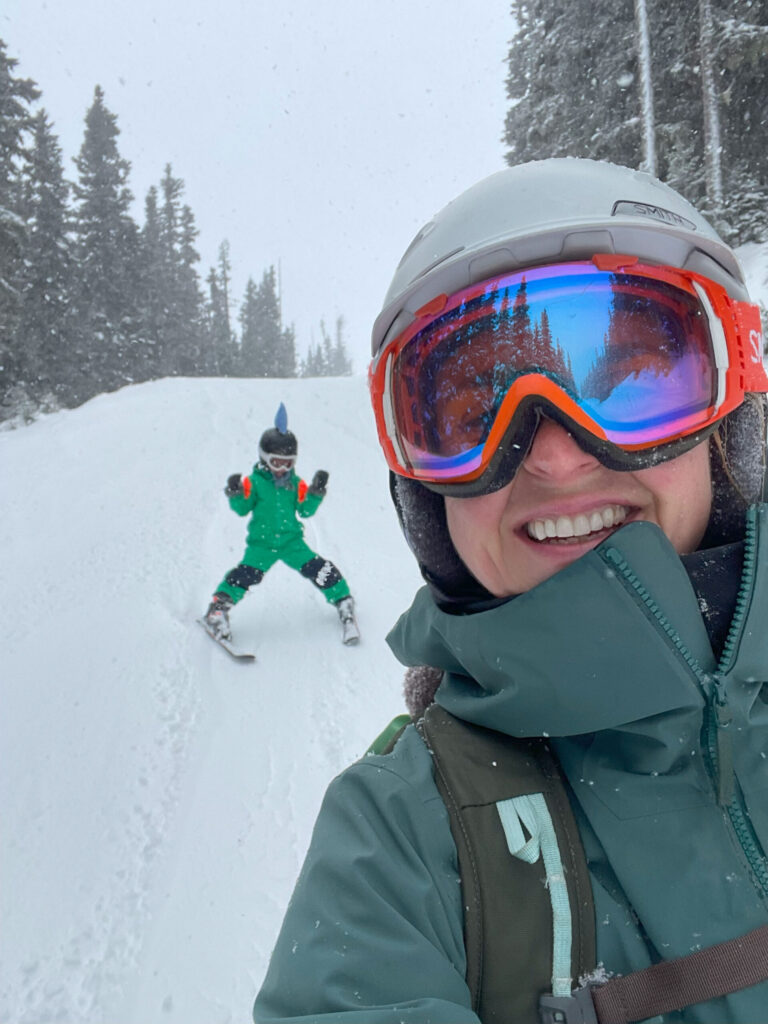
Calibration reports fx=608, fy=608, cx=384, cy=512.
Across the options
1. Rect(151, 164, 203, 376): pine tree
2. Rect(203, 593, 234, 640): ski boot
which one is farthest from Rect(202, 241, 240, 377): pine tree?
Rect(203, 593, 234, 640): ski boot

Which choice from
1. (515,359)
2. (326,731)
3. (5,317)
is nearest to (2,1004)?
(326,731)

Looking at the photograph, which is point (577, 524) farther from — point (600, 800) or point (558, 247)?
point (558, 247)

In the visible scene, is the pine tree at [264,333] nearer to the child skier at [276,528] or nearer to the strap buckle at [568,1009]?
the child skier at [276,528]

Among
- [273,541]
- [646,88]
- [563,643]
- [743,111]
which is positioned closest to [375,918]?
[563,643]

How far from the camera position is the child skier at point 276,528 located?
616cm

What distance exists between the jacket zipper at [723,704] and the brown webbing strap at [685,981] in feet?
0.39

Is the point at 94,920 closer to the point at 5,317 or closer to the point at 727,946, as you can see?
the point at 727,946

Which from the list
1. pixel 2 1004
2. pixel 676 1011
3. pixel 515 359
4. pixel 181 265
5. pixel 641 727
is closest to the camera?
pixel 676 1011

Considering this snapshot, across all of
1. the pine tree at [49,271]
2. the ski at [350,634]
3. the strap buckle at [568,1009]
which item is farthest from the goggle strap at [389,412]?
the pine tree at [49,271]

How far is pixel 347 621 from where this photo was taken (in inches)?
236

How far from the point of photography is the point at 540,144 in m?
19.6

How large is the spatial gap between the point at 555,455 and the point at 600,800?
80 cm

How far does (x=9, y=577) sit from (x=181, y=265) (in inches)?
1744

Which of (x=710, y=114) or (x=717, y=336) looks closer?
(x=717, y=336)
